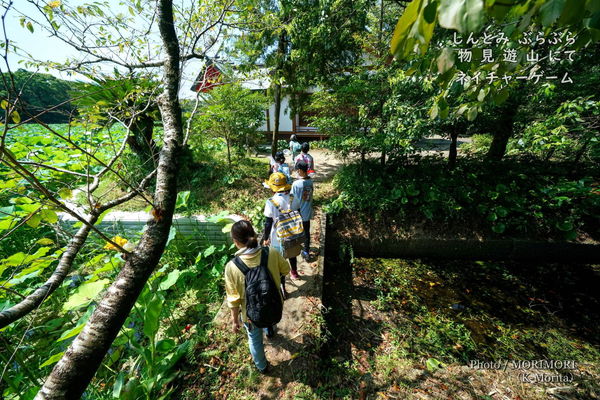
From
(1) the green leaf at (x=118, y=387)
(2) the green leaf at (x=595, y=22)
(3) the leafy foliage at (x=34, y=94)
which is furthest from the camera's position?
(1) the green leaf at (x=118, y=387)

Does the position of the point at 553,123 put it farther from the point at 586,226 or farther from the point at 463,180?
the point at 586,226

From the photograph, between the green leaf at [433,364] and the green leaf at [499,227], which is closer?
the green leaf at [433,364]

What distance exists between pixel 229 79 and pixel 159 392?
4.06m

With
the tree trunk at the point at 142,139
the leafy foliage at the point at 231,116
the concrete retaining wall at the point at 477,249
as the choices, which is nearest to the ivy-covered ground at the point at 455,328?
the concrete retaining wall at the point at 477,249

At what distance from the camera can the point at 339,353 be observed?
124 inches

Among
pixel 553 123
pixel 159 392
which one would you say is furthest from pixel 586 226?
pixel 159 392

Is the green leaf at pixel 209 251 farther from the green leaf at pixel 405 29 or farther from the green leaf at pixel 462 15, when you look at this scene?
the green leaf at pixel 462 15

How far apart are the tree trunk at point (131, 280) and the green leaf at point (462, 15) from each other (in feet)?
5.40

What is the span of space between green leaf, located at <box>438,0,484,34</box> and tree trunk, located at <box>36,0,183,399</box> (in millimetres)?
1647

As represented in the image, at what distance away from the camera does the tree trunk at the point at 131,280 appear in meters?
1.09

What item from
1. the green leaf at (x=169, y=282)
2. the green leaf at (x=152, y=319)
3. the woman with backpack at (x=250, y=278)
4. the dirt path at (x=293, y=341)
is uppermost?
the woman with backpack at (x=250, y=278)

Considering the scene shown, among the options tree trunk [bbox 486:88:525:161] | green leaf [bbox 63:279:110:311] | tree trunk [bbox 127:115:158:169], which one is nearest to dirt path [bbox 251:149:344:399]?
green leaf [bbox 63:279:110:311]

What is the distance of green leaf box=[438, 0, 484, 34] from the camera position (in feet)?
1.68

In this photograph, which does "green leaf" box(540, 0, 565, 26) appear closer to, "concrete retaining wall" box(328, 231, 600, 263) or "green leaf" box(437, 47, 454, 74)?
"green leaf" box(437, 47, 454, 74)
